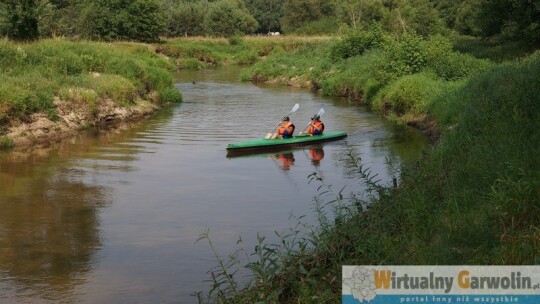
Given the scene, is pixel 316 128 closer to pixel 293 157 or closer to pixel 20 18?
pixel 293 157

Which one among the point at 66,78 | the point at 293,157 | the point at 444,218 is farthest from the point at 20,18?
the point at 444,218

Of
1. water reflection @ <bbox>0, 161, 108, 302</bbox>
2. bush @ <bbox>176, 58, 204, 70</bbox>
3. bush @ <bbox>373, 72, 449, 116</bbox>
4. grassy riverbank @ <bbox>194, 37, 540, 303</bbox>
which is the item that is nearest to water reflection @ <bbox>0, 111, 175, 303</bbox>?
water reflection @ <bbox>0, 161, 108, 302</bbox>

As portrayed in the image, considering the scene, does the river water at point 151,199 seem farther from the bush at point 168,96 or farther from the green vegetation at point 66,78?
the bush at point 168,96

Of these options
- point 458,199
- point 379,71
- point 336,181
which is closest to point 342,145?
point 336,181

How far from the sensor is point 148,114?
77.2ft

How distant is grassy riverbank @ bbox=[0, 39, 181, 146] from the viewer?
17844 mm

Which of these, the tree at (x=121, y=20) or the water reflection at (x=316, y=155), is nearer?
the water reflection at (x=316, y=155)

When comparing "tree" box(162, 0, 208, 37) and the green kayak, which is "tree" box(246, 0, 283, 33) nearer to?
"tree" box(162, 0, 208, 37)

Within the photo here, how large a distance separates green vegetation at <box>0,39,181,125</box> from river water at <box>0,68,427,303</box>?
1.29 m

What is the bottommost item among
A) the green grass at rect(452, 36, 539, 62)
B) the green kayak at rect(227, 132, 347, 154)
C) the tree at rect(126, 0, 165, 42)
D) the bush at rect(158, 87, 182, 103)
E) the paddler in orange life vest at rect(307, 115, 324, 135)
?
the green kayak at rect(227, 132, 347, 154)

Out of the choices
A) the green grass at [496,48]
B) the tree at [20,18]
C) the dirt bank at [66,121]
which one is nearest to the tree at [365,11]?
the green grass at [496,48]

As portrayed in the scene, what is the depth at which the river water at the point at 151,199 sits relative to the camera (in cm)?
859

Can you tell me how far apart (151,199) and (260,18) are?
254ft

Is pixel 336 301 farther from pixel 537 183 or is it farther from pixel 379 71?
pixel 379 71
